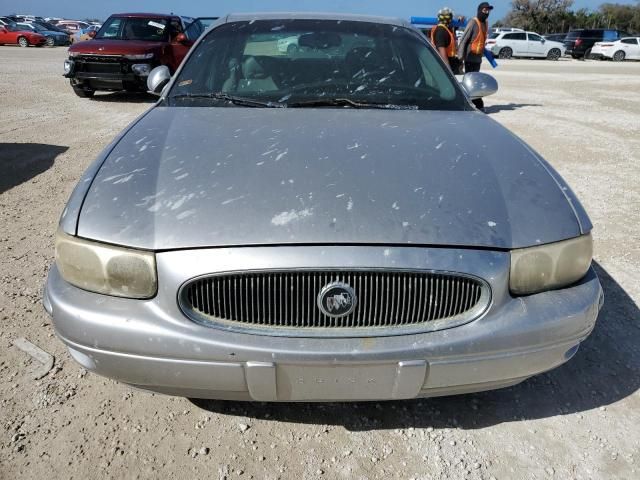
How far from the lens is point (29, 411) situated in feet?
6.84

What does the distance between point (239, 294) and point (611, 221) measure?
11.8 feet

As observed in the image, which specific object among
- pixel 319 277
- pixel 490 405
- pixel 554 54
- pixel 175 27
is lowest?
pixel 554 54

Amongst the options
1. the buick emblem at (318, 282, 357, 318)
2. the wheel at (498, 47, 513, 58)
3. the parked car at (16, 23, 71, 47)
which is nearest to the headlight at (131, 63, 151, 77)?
the buick emblem at (318, 282, 357, 318)

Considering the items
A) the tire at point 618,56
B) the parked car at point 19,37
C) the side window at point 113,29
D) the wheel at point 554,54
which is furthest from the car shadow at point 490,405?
the parked car at point 19,37

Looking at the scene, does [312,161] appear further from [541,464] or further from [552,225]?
[541,464]

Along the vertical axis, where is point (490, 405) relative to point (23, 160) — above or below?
above

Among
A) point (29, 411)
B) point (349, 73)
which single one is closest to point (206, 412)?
point (29, 411)

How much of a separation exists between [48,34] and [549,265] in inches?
1225

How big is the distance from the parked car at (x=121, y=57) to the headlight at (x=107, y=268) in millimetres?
8126

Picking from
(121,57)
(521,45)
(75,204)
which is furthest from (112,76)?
(521,45)

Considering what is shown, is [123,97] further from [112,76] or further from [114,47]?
[114,47]

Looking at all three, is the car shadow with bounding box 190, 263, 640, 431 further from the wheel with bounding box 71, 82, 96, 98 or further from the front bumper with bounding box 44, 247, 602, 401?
the wheel with bounding box 71, 82, 96, 98

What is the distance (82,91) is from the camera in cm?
963

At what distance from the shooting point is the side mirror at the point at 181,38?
10.0 metres
